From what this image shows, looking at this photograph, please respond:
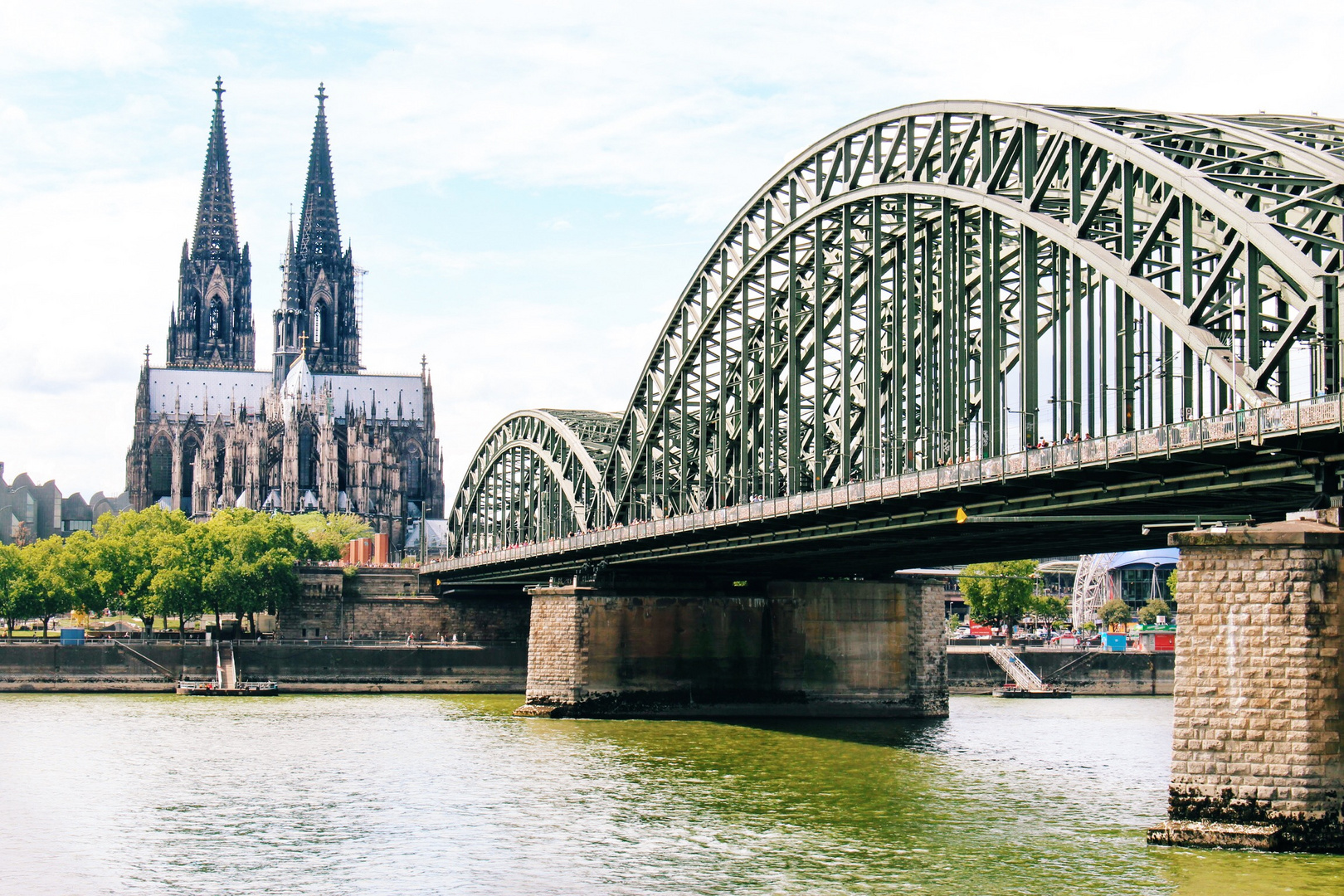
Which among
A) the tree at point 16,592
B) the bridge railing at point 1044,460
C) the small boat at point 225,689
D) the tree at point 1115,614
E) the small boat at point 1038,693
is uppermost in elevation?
the bridge railing at point 1044,460

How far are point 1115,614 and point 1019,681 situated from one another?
70.6 m

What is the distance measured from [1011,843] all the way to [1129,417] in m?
11.3

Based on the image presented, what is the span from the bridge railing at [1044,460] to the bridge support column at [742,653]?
577cm

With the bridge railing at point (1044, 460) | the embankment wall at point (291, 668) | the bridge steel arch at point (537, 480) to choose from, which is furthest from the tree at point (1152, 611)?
the bridge railing at point (1044, 460)

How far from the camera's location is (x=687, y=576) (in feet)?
273

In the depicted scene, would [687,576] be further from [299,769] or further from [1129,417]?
[1129,417]

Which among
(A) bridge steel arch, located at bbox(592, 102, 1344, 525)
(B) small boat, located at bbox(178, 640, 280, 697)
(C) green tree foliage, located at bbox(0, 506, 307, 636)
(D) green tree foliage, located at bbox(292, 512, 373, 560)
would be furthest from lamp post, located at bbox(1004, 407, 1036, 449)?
(D) green tree foliage, located at bbox(292, 512, 373, 560)

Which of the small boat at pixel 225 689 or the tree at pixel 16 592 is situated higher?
the tree at pixel 16 592

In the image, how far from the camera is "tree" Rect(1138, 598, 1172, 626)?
16612 centimetres

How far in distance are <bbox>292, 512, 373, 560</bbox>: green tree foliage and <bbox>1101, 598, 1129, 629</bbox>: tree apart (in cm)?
7726

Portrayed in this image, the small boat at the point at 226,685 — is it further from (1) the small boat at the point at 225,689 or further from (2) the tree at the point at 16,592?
(2) the tree at the point at 16,592

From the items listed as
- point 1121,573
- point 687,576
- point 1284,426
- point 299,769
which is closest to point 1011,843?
point 1284,426

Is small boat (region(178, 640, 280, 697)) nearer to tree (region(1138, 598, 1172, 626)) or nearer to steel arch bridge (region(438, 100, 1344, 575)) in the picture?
steel arch bridge (region(438, 100, 1344, 575))

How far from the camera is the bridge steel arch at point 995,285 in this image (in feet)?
128
